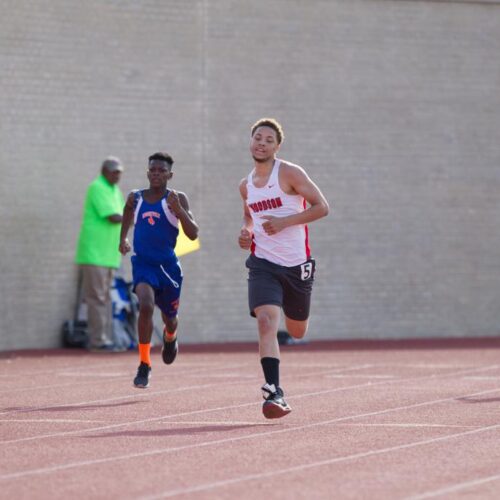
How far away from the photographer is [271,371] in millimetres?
10219

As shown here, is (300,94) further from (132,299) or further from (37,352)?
(37,352)

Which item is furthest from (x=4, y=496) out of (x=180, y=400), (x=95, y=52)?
(x=95, y=52)

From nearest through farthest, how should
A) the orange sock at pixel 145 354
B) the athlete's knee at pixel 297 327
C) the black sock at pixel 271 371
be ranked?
1. the black sock at pixel 271 371
2. the athlete's knee at pixel 297 327
3. the orange sock at pixel 145 354

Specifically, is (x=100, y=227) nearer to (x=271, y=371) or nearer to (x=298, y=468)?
(x=271, y=371)

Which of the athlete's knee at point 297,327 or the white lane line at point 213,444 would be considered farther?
the athlete's knee at point 297,327

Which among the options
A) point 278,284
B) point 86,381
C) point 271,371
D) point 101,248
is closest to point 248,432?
point 271,371

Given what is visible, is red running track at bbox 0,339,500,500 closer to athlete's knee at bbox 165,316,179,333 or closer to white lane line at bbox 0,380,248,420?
white lane line at bbox 0,380,248,420

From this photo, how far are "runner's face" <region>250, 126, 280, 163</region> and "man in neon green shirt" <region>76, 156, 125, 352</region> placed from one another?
859cm

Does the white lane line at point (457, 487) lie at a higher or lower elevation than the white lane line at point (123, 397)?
higher

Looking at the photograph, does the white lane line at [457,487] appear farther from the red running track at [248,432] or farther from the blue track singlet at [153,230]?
the blue track singlet at [153,230]

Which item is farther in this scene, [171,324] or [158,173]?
[171,324]

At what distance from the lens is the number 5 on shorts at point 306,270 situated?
1074 centimetres

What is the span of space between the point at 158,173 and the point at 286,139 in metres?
8.44

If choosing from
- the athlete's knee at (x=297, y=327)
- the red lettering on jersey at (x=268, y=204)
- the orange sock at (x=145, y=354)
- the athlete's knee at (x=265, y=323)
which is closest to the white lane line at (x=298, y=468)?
the athlete's knee at (x=265, y=323)
